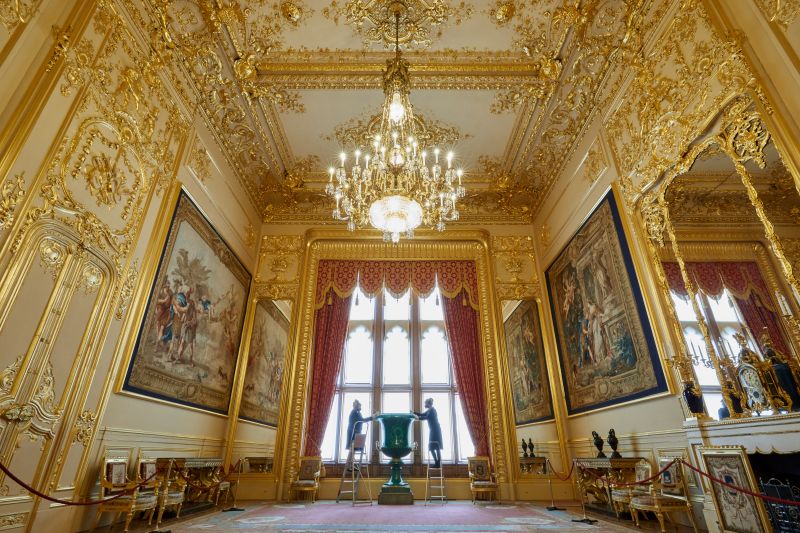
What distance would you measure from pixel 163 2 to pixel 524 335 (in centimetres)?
718

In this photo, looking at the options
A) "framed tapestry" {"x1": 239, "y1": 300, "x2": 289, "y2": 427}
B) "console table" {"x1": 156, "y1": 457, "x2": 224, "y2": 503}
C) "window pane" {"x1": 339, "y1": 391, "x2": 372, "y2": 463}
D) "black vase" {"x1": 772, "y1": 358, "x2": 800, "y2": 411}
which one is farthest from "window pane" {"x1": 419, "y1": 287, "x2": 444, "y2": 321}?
"black vase" {"x1": 772, "y1": 358, "x2": 800, "y2": 411}

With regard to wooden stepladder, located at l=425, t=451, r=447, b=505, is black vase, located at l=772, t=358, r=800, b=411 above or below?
above

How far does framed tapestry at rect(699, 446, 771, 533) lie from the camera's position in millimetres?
2996

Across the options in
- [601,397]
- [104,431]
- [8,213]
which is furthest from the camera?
[601,397]

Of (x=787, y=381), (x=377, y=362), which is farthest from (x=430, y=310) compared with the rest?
(x=787, y=381)

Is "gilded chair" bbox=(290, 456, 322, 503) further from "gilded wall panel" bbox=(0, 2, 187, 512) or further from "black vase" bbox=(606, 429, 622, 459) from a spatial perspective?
"black vase" bbox=(606, 429, 622, 459)

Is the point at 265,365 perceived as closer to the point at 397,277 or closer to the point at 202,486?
the point at 202,486

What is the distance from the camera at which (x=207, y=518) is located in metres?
4.58

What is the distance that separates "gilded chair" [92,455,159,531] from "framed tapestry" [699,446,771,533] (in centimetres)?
489

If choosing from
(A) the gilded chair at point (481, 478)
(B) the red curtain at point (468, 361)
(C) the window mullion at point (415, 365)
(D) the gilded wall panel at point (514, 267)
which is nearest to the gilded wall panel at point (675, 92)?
(D) the gilded wall panel at point (514, 267)

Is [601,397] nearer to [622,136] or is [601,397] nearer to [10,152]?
[622,136]

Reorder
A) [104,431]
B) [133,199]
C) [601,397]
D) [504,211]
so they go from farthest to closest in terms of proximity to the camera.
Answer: [504,211]
[601,397]
[133,199]
[104,431]

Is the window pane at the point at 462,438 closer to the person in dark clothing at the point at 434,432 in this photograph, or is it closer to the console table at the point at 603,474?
the person in dark clothing at the point at 434,432

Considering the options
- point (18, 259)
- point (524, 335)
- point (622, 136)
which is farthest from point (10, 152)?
point (524, 335)
